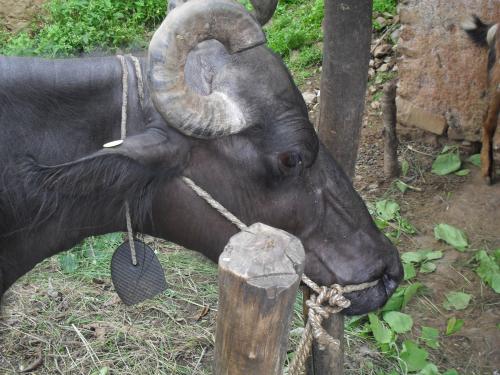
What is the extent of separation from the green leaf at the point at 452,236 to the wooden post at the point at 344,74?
38.9 inches

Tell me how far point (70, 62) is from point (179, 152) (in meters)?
0.65

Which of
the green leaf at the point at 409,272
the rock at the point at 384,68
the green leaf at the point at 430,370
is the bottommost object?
the green leaf at the point at 430,370

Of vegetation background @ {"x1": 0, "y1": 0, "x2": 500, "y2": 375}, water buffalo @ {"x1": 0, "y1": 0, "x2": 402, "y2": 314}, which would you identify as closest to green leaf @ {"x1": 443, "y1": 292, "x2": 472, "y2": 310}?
vegetation background @ {"x1": 0, "y1": 0, "x2": 500, "y2": 375}

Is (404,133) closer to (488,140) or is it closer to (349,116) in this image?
(488,140)

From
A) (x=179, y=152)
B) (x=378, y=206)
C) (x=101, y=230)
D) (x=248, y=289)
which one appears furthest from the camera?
(x=378, y=206)

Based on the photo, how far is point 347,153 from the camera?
15.4 ft

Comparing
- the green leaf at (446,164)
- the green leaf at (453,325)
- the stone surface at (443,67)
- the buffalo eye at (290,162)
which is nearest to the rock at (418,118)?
the stone surface at (443,67)

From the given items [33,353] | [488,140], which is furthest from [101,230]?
[488,140]

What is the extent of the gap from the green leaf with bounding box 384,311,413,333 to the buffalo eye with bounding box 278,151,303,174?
1975 mm

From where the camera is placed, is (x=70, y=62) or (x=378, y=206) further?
(x=378, y=206)

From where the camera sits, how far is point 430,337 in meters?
4.46

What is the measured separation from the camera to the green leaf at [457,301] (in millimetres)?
4746

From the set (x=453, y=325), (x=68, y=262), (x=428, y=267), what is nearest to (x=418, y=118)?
(x=428, y=267)

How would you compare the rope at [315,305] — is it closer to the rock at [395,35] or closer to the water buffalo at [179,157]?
the water buffalo at [179,157]
